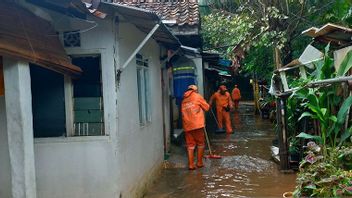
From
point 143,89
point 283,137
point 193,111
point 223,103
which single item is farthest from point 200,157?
point 223,103

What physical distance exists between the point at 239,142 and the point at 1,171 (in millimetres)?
8870

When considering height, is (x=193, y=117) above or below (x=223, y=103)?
below

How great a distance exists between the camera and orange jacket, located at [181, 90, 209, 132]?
353 inches

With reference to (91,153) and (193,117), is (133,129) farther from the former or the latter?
(193,117)

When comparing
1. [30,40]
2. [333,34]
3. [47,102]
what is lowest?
[47,102]

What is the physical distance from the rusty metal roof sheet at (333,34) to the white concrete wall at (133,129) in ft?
10.7

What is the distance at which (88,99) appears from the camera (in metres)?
5.42

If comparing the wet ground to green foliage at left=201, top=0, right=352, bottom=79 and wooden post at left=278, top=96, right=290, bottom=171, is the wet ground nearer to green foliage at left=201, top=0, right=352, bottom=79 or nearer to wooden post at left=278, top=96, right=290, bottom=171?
wooden post at left=278, top=96, right=290, bottom=171

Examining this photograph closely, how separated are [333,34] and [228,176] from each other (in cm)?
374

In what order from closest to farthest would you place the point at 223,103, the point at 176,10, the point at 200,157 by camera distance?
the point at 200,157 → the point at 176,10 → the point at 223,103

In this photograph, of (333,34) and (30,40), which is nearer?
(30,40)

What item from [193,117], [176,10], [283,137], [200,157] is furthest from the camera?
[176,10]

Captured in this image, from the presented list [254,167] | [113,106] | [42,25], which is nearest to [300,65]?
[254,167]

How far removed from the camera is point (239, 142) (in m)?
12.8
